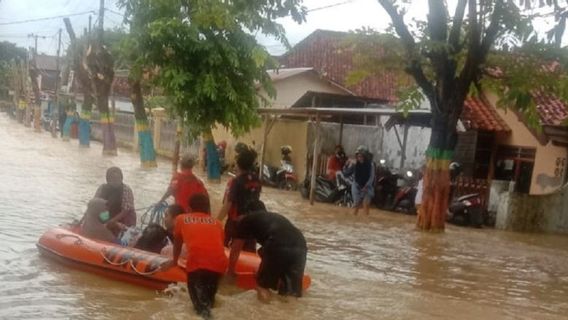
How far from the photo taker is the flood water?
780 cm

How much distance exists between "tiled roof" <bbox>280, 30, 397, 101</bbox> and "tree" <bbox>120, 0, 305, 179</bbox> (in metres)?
11.9

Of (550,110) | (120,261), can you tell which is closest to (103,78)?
(550,110)

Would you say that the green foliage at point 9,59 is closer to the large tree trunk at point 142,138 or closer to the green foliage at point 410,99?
the large tree trunk at point 142,138

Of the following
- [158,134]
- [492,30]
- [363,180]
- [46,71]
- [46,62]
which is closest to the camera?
[492,30]

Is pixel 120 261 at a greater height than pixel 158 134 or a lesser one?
greater

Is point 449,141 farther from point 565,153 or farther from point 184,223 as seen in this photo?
point 184,223

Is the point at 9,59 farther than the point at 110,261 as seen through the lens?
Yes

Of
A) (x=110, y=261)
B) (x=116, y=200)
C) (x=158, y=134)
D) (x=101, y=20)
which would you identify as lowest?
(x=158, y=134)

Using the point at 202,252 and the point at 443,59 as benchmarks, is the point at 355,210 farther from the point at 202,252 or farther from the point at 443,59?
the point at 202,252

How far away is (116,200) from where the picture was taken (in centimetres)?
951

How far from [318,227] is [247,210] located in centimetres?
619

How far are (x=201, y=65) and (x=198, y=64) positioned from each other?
10 cm

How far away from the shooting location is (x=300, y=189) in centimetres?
2158

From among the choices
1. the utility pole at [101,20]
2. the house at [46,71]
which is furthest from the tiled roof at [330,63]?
the house at [46,71]
